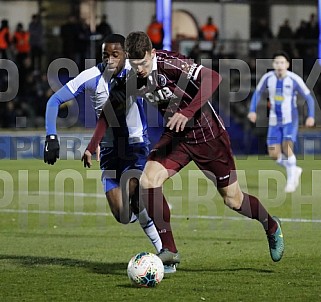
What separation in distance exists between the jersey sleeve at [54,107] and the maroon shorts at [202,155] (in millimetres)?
969

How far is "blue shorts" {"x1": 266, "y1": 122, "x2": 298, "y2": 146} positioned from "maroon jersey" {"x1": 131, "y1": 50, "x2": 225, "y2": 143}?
8.48 metres

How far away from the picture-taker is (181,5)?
29797 mm

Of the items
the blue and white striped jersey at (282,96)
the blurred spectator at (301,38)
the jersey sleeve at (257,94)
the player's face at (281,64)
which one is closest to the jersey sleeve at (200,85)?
the jersey sleeve at (257,94)

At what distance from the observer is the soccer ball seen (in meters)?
7.74

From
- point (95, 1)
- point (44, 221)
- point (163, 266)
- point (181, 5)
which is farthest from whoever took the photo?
point (181, 5)

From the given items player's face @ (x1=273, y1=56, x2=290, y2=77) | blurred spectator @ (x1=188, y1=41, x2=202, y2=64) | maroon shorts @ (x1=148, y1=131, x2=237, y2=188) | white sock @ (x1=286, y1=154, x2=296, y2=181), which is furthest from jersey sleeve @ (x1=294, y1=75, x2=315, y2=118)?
maroon shorts @ (x1=148, y1=131, x2=237, y2=188)

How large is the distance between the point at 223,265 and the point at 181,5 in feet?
70.7

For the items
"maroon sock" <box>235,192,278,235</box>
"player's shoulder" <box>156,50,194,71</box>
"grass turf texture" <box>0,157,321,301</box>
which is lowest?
"grass turf texture" <box>0,157,321,301</box>

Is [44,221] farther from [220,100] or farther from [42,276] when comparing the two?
[220,100]

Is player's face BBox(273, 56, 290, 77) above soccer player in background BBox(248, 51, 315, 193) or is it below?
above

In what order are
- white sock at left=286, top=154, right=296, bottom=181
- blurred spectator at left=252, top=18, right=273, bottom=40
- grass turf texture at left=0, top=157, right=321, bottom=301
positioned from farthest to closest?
blurred spectator at left=252, top=18, right=273, bottom=40, white sock at left=286, top=154, right=296, bottom=181, grass turf texture at left=0, top=157, right=321, bottom=301

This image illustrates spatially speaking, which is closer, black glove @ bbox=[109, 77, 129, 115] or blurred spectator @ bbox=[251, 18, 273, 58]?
black glove @ bbox=[109, 77, 129, 115]

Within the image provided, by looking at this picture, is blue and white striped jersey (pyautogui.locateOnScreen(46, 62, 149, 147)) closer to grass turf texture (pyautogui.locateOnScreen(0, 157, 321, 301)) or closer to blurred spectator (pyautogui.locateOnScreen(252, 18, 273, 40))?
grass turf texture (pyautogui.locateOnScreen(0, 157, 321, 301))

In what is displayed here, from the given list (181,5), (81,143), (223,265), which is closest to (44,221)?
(223,265)
